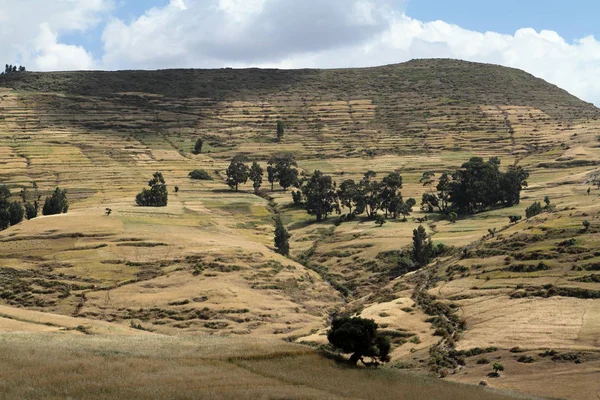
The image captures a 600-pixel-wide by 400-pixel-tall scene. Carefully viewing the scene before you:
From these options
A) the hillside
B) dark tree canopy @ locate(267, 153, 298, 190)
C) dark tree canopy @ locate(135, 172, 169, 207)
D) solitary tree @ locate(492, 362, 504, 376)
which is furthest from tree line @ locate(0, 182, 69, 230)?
solitary tree @ locate(492, 362, 504, 376)

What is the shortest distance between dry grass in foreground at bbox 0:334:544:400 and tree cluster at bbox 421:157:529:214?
370 ft

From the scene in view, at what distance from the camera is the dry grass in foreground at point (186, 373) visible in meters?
35.2

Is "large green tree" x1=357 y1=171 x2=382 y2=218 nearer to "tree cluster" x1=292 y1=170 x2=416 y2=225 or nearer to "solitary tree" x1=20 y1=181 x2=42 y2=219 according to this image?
"tree cluster" x1=292 y1=170 x2=416 y2=225

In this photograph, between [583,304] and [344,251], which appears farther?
[344,251]

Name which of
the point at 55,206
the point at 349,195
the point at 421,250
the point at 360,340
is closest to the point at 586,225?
the point at 421,250

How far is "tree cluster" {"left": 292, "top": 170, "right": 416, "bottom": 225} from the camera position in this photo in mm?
154000

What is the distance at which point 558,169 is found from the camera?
7815 inches

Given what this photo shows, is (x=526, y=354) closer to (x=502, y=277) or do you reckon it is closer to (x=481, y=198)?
(x=502, y=277)

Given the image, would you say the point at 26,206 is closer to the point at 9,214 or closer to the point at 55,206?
the point at 55,206

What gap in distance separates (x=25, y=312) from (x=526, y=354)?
4485cm

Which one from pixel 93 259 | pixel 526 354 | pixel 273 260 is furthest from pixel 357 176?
pixel 526 354

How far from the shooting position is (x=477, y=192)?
15662 centimetres

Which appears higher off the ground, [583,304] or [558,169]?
[558,169]

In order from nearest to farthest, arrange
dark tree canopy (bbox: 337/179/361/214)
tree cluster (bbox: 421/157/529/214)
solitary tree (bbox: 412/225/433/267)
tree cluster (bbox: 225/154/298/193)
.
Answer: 1. solitary tree (bbox: 412/225/433/267)
2. tree cluster (bbox: 421/157/529/214)
3. dark tree canopy (bbox: 337/179/361/214)
4. tree cluster (bbox: 225/154/298/193)
